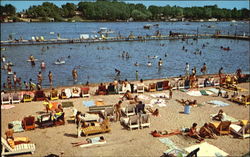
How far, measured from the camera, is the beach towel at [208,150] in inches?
425

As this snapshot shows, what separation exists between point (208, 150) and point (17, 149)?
25.9 feet

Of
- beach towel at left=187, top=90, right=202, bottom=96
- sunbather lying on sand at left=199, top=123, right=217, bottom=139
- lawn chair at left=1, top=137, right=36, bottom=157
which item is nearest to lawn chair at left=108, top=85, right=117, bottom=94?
beach towel at left=187, top=90, right=202, bottom=96

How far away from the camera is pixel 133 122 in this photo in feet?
45.1

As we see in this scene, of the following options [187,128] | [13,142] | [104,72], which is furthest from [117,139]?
[104,72]

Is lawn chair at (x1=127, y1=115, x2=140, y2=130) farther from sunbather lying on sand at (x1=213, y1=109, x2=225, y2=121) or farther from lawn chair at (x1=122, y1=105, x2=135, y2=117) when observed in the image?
sunbather lying on sand at (x1=213, y1=109, x2=225, y2=121)

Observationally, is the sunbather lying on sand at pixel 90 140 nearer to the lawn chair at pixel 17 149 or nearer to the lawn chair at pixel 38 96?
the lawn chair at pixel 17 149

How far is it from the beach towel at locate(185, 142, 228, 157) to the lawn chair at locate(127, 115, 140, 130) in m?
3.19

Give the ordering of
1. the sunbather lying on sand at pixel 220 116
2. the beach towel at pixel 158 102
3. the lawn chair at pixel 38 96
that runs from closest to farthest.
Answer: the sunbather lying on sand at pixel 220 116 < the beach towel at pixel 158 102 < the lawn chair at pixel 38 96

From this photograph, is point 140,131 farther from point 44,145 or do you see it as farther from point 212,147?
point 44,145

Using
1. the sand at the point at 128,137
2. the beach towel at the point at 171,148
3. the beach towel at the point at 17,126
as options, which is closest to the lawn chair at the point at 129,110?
the sand at the point at 128,137

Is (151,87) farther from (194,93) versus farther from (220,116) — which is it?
(220,116)

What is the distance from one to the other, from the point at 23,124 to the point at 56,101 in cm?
498

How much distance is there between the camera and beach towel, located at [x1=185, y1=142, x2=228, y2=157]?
1080cm

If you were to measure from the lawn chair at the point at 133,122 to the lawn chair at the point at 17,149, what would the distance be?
478 centimetres
